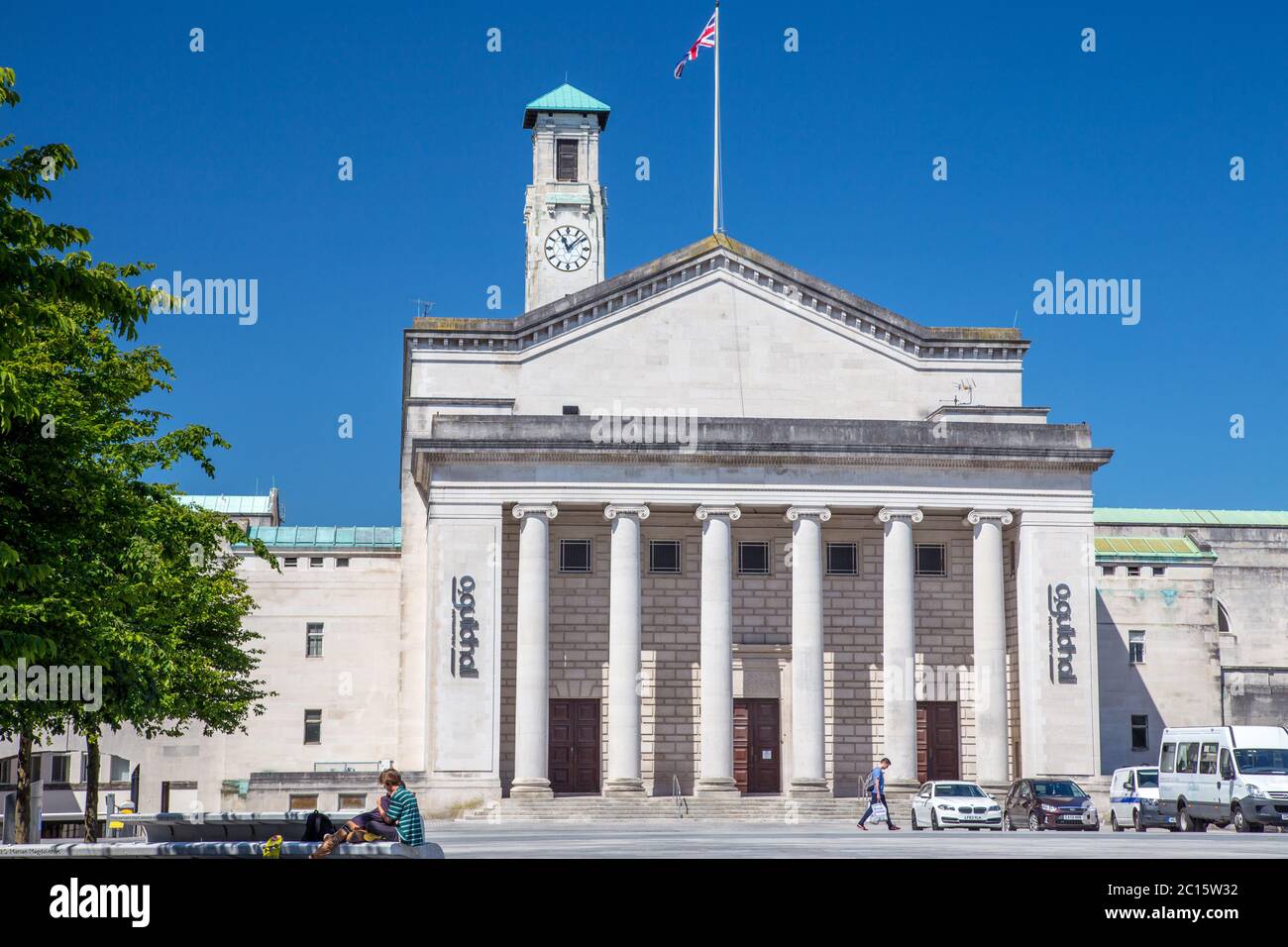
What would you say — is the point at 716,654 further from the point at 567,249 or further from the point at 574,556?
the point at 567,249

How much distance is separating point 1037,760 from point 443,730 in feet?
60.0

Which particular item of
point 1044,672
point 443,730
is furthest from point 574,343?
point 1044,672

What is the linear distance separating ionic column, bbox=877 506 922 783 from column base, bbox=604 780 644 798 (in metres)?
7.80

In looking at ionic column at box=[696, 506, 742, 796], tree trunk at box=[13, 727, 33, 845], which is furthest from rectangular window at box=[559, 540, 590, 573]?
tree trunk at box=[13, 727, 33, 845]

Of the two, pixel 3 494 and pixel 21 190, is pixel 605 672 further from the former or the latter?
pixel 21 190

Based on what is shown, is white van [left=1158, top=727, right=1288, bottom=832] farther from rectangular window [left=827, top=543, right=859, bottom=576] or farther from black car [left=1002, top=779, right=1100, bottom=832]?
rectangular window [left=827, top=543, right=859, bottom=576]

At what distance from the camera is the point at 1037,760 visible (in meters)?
52.4

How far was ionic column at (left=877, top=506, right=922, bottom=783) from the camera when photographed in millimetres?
52250

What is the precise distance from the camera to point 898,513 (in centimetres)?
5334

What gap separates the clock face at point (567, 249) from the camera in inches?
3935

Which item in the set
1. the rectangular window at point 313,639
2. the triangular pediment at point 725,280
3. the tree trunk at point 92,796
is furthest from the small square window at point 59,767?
the tree trunk at point 92,796

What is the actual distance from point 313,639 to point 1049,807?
30.2 meters

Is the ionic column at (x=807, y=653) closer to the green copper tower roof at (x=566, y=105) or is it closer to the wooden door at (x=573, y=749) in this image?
the wooden door at (x=573, y=749)
